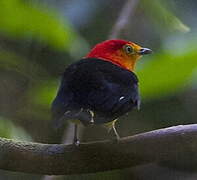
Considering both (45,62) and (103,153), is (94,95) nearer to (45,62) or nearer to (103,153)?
(103,153)

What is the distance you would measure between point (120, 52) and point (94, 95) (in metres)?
0.42

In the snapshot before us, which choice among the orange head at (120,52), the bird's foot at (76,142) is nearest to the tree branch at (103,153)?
the bird's foot at (76,142)

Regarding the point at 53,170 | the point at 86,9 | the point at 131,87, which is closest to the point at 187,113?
the point at 131,87

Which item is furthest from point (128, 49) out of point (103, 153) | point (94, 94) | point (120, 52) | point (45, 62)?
point (103, 153)

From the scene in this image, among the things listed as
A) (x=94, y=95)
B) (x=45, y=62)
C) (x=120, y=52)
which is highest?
(x=120, y=52)

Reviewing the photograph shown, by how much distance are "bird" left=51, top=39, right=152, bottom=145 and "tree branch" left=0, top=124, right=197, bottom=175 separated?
1.4 inches

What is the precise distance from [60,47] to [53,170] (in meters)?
0.24

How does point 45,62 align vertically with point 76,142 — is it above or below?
above

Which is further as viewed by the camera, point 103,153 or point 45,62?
point 45,62

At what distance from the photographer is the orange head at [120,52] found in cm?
148

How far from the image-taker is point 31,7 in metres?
1.09

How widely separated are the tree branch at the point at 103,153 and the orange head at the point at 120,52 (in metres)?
0.43

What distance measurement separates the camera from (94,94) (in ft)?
3.70

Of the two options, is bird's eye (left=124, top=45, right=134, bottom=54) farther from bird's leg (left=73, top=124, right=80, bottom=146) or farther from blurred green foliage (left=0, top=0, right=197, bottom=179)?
bird's leg (left=73, top=124, right=80, bottom=146)
